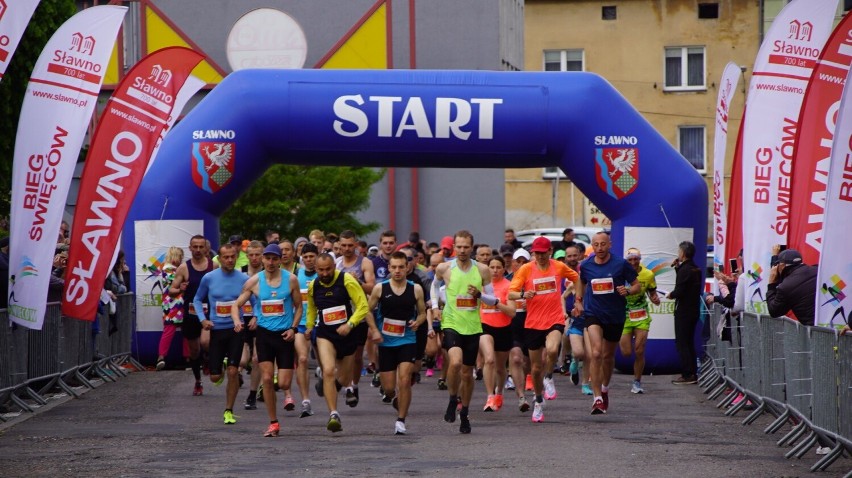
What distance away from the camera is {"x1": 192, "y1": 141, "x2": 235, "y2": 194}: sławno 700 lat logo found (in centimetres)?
2092

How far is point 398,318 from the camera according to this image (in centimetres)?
1433

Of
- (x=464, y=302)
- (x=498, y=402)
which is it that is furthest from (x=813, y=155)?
(x=498, y=402)

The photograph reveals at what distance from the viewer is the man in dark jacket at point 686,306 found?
19594 mm

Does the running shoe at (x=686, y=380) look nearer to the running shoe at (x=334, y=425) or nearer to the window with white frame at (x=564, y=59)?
the running shoe at (x=334, y=425)

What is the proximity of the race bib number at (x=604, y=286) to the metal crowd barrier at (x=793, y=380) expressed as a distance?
4.40 ft

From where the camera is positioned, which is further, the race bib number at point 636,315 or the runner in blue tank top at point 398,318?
the race bib number at point 636,315

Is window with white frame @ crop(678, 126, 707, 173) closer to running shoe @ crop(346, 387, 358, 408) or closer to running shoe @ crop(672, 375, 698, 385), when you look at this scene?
running shoe @ crop(672, 375, 698, 385)

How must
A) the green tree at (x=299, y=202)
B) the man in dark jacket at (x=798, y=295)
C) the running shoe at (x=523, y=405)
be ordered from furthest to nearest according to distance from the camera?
the green tree at (x=299, y=202) < the running shoe at (x=523, y=405) < the man in dark jacket at (x=798, y=295)

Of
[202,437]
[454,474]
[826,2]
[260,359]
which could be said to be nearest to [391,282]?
[260,359]

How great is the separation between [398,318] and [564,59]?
4021cm

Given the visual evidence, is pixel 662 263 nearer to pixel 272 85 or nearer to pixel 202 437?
pixel 272 85

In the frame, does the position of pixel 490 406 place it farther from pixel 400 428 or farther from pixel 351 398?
pixel 400 428

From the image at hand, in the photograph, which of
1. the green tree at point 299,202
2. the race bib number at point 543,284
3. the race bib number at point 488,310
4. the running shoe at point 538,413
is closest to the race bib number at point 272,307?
the race bib number at point 488,310

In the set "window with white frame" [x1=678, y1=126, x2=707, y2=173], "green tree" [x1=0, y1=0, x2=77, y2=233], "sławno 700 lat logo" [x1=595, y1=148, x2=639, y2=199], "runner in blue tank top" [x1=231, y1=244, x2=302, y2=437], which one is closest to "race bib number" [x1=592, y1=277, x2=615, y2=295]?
"runner in blue tank top" [x1=231, y1=244, x2=302, y2=437]
